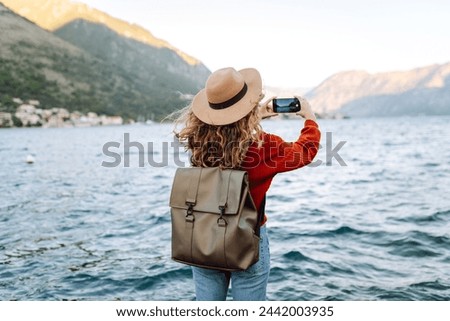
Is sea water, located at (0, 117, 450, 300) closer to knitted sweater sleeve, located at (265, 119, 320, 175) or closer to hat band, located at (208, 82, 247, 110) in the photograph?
hat band, located at (208, 82, 247, 110)

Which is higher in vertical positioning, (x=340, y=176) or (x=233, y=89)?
(x=233, y=89)

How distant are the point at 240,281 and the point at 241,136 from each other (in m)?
1.21

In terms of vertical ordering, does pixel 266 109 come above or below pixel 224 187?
above

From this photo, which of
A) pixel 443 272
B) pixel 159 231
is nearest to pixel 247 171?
pixel 443 272

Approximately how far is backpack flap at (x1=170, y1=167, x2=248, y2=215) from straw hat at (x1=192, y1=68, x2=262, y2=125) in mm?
400

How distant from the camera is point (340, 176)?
2397 cm

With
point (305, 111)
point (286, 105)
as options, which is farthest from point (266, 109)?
point (305, 111)

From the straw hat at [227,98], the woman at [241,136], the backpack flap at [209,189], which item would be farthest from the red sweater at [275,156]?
the straw hat at [227,98]

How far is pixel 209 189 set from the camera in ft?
10.8

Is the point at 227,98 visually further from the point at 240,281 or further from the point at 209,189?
the point at 240,281

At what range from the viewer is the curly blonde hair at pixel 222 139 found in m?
3.26

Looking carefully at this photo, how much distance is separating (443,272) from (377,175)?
53.2 feet

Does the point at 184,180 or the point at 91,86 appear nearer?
the point at 184,180
